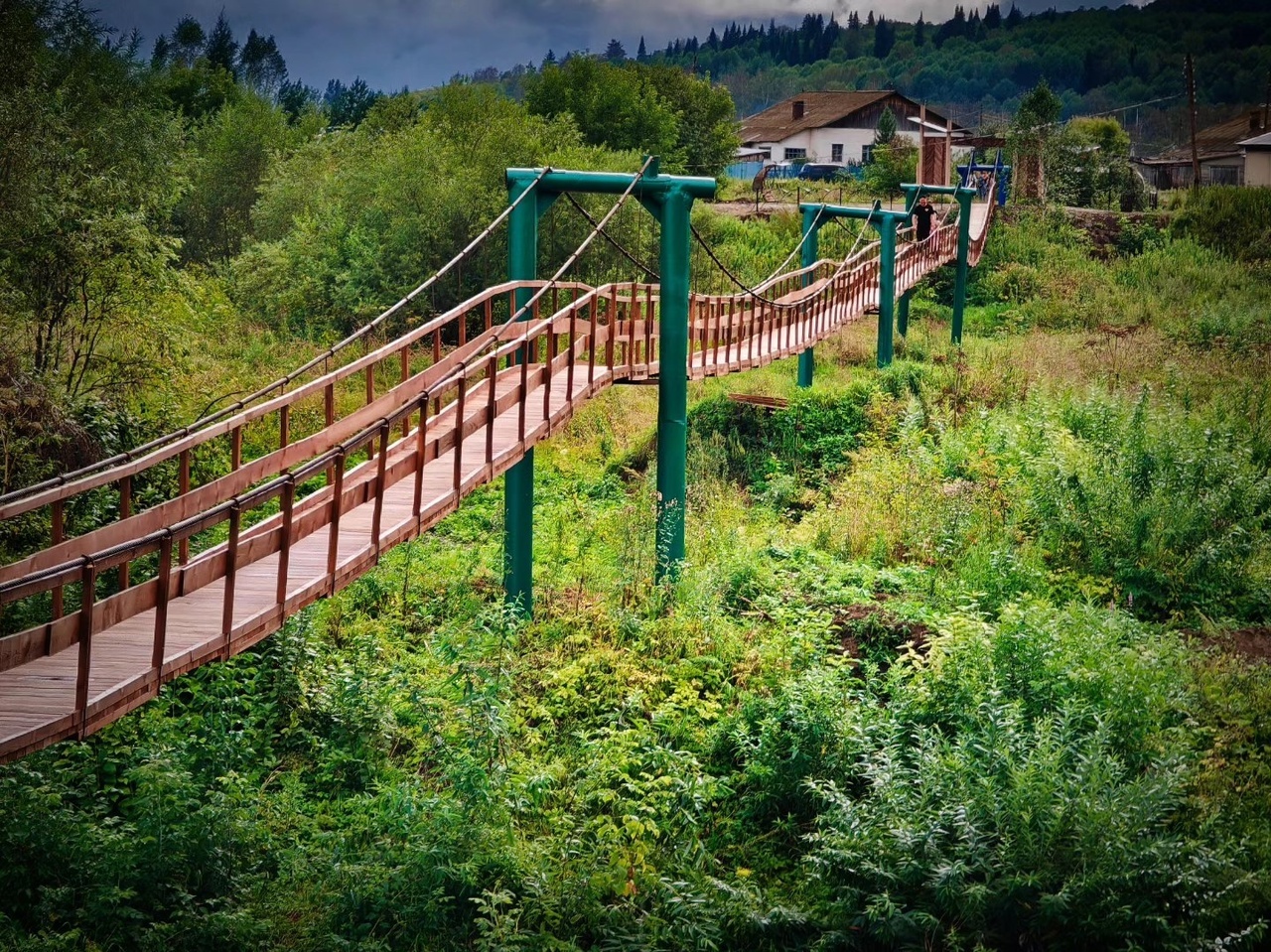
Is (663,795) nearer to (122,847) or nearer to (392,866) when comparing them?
(392,866)

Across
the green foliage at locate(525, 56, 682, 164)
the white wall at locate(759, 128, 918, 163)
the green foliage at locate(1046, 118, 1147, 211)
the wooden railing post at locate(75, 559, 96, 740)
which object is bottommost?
the wooden railing post at locate(75, 559, 96, 740)

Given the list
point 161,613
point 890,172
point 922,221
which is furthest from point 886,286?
point 890,172

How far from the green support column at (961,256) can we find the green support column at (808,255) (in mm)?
4274

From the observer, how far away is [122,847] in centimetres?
689

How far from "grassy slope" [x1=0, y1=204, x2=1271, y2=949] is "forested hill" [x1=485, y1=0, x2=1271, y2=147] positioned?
64.2 meters

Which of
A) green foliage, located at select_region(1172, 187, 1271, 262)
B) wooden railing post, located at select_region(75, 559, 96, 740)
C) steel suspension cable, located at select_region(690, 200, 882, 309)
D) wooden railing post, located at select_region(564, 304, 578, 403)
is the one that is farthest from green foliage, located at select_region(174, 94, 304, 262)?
wooden railing post, located at select_region(75, 559, 96, 740)

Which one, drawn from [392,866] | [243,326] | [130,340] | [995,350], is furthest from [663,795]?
[243,326]

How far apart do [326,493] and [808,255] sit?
11.4m

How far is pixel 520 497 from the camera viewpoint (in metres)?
10.7

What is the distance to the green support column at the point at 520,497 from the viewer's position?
34.7 ft

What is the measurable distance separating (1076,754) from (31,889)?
18.6 feet

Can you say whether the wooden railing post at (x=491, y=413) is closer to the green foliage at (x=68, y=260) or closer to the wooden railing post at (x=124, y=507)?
the wooden railing post at (x=124, y=507)

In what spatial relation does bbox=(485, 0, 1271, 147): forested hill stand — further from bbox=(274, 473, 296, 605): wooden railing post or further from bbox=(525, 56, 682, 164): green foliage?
bbox=(274, 473, 296, 605): wooden railing post

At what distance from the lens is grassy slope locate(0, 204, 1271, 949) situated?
6727 mm
